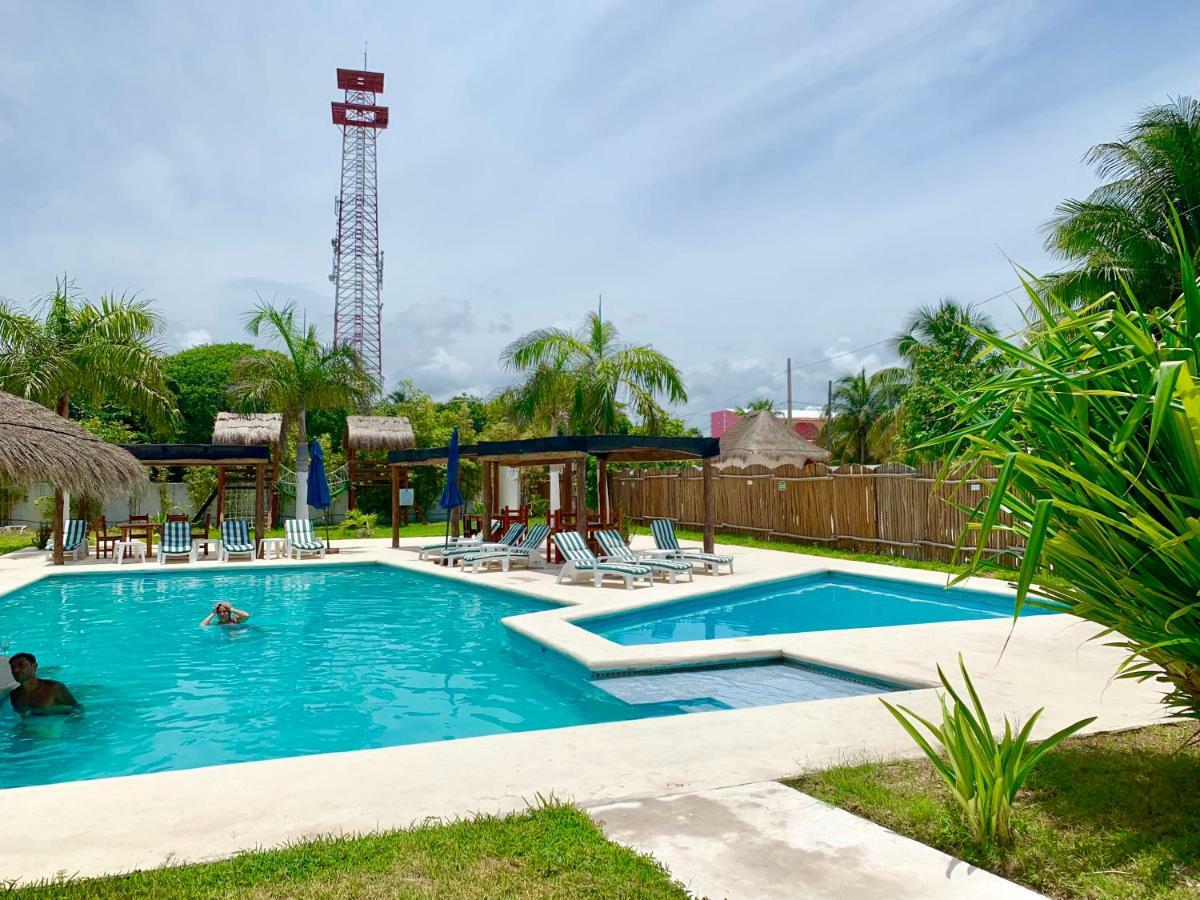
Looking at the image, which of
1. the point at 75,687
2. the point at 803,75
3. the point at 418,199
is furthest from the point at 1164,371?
the point at 418,199

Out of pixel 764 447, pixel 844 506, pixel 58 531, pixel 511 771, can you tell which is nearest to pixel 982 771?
pixel 511 771

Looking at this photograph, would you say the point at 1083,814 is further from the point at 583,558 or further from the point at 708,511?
the point at 708,511

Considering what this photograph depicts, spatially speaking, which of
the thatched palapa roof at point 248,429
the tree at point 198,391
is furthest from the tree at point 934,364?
the tree at point 198,391

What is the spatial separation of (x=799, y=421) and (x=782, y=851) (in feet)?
220

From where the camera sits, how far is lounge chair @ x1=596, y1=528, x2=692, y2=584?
505 inches

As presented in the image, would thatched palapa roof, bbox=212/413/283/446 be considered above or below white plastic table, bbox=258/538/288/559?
above

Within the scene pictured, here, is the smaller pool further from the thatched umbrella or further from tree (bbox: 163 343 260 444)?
tree (bbox: 163 343 260 444)

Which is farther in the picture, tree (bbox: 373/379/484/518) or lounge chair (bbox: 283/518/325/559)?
tree (bbox: 373/379/484/518)

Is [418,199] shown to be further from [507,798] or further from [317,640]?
[507,798]

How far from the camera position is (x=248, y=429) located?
22031 mm

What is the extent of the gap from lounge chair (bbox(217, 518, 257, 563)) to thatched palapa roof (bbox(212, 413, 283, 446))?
189 inches

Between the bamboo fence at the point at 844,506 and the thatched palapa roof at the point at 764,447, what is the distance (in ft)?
19.6

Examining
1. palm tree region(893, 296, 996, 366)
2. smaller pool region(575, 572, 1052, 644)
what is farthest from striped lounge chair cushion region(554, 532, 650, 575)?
palm tree region(893, 296, 996, 366)

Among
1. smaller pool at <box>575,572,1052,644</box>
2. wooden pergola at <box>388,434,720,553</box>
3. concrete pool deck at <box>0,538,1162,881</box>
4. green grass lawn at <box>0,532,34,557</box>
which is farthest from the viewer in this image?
green grass lawn at <box>0,532,34,557</box>
